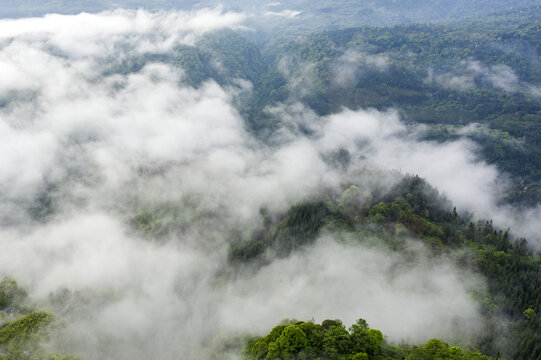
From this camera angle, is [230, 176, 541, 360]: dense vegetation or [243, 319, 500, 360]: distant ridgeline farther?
[230, 176, 541, 360]: dense vegetation

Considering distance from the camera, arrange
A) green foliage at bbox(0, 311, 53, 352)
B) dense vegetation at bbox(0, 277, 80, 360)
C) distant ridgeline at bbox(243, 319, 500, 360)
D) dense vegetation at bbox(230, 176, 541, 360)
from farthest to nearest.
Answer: green foliage at bbox(0, 311, 53, 352), dense vegetation at bbox(0, 277, 80, 360), dense vegetation at bbox(230, 176, 541, 360), distant ridgeline at bbox(243, 319, 500, 360)

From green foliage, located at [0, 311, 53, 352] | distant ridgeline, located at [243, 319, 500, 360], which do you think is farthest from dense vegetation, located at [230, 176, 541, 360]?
green foliage, located at [0, 311, 53, 352]

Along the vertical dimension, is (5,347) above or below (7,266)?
above

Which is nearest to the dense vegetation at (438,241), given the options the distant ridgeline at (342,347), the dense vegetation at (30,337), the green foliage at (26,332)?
the distant ridgeline at (342,347)

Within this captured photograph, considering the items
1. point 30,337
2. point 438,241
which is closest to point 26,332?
point 30,337

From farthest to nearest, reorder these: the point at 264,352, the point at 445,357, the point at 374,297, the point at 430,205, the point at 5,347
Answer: the point at 430,205, the point at 374,297, the point at 5,347, the point at 264,352, the point at 445,357

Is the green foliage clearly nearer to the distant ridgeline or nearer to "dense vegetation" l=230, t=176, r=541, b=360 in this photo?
the distant ridgeline

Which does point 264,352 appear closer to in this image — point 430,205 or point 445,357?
point 445,357

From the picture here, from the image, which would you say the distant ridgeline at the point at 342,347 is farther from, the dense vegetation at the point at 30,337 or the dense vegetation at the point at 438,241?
the dense vegetation at the point at 30,337

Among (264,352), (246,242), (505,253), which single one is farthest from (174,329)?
(505,253)
